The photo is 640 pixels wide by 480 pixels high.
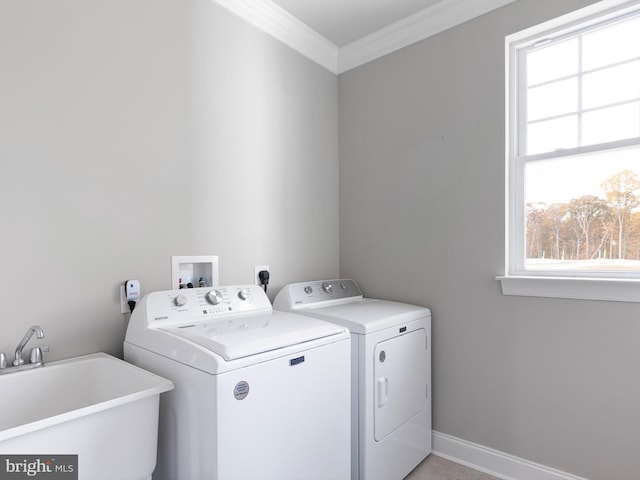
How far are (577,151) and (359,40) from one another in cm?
150

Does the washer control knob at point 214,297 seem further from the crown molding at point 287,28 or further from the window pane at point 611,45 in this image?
the window pane at point 611,45

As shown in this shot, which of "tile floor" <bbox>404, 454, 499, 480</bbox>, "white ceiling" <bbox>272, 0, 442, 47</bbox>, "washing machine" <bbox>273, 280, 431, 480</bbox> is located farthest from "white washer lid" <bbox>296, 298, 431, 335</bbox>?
"white ceiling" <bbox>272, 0, 442, 47</bbox>

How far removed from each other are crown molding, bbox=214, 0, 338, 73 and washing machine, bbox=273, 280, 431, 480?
1.52m

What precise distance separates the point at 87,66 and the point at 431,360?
7.34 feet

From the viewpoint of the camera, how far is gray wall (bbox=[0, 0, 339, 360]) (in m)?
1.35

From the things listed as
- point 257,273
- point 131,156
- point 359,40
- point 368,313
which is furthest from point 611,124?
point 131,156

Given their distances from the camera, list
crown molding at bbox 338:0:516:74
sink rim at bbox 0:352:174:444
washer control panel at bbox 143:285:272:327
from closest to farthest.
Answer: sink rim at bbox 0:352:174:444
washer control panel at bbox 143:285:272:327
crown molding at bbox 338:0:516:74

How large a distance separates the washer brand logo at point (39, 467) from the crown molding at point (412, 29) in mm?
2545

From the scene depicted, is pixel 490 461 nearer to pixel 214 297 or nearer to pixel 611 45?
pixel 214 297

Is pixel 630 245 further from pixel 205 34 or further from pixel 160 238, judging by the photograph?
pixel 205 34

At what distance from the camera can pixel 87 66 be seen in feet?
4.94

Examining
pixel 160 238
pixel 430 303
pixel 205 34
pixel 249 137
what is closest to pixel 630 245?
pixel 430 303

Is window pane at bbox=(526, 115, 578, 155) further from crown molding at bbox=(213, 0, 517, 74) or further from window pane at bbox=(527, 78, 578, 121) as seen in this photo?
crown molding at bbox=(213, 0, 517, 74)

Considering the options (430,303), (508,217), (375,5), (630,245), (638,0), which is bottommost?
(430,303)
